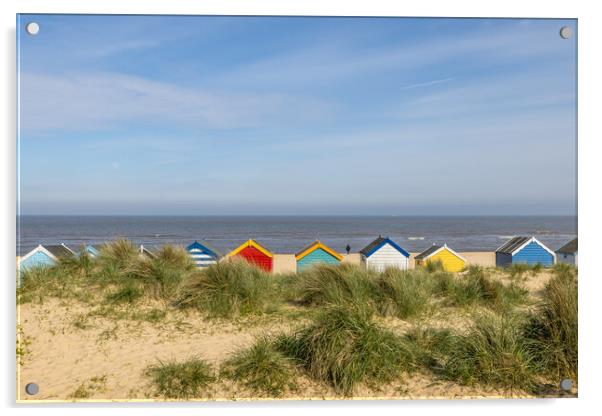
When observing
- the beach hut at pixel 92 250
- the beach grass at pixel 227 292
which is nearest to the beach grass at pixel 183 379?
the beach grass at pixel 227 292

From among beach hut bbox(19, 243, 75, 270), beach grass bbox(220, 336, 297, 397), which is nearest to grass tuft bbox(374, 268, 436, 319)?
beach grass bbox(220, 336, 297, 397)

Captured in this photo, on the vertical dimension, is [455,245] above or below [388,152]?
below

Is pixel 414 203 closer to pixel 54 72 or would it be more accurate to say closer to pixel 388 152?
pixel 388 152

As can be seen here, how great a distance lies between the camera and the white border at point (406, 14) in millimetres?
3914

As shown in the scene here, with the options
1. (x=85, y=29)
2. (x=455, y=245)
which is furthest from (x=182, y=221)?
(x=85, y=29)

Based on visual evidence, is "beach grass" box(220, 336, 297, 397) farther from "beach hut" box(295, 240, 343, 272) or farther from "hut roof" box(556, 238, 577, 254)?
"hut roof" box(556, 238, 577, 254)

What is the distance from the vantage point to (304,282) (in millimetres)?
6188

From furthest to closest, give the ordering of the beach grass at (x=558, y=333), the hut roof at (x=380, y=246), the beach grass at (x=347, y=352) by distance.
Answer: the hut roof at (x=380, y=246), the beach grass at (x=558, y=333), the beach grass at (x=347, y=352)

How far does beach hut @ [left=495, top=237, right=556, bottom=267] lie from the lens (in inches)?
318

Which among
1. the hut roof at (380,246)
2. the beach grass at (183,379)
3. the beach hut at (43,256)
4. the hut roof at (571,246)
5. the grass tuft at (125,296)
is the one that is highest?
the hut roof at (571,246)

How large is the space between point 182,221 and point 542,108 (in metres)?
25.6

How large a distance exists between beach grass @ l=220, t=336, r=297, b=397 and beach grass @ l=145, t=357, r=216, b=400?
15cm

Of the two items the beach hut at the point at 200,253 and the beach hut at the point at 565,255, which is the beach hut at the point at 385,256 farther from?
the beach hut at the point at 200,253

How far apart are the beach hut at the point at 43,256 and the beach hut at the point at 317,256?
326 cm
